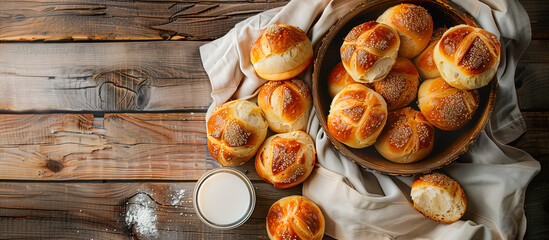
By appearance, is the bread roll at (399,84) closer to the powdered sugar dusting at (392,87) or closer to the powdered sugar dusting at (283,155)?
the powdered sugar dusting at (392,87)

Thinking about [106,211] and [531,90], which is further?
[106,211]

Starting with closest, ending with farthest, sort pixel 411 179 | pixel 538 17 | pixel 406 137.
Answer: pixel 406 137, pixel 411 179, pixel 538 17

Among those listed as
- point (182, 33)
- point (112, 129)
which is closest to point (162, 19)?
point (182, 33)

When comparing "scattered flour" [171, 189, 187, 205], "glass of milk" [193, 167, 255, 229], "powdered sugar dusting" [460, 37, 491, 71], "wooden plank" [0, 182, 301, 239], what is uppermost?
"powdered sugar dusting" [460, 37, 491, 71]

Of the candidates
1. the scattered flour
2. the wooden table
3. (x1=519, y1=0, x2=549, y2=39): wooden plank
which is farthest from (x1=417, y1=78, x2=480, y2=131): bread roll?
the scattered flour

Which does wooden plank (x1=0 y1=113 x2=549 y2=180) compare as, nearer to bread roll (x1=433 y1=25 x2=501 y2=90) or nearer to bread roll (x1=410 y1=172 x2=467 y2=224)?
bread roll (x1=410 y1=172 x2=467 y2=224)

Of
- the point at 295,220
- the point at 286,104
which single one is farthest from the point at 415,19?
the point at 295,220

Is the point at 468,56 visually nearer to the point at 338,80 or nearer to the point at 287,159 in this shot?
the point at 338,80
